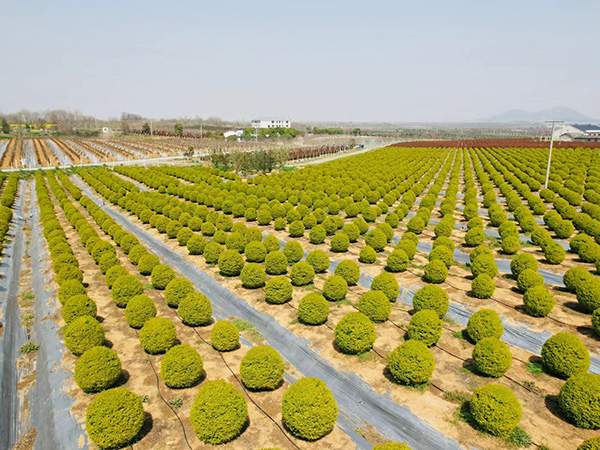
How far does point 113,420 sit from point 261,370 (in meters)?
3.73

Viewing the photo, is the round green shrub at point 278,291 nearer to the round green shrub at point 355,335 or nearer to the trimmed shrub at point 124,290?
the round green shrub at point 355,335

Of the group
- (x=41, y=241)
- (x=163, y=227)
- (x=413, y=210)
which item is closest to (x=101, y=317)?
(x=163, y=227)

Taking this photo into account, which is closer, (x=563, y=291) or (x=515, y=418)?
(x=515, y=418)

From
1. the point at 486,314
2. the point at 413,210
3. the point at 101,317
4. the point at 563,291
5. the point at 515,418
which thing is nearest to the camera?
the point at 515,418

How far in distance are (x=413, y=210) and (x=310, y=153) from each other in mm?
48540

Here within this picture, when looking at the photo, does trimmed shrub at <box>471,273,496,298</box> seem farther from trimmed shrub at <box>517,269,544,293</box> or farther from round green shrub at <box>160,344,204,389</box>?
round green shrub at <box>160,344,204,389</box>

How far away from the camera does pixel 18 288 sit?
17.8m

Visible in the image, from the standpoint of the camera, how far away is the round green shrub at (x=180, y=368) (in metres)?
10.6

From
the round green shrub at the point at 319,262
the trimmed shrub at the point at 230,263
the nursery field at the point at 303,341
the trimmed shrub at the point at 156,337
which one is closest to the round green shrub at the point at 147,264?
the nursery field at the point at 303,341

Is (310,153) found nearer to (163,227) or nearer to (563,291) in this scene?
(163,227)

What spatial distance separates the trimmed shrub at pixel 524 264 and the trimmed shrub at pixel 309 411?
1246cm

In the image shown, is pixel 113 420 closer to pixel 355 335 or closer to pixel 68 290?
pixel 355 335

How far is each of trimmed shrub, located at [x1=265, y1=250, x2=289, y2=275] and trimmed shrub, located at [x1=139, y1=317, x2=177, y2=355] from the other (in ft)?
23.8

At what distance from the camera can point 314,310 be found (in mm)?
14125
